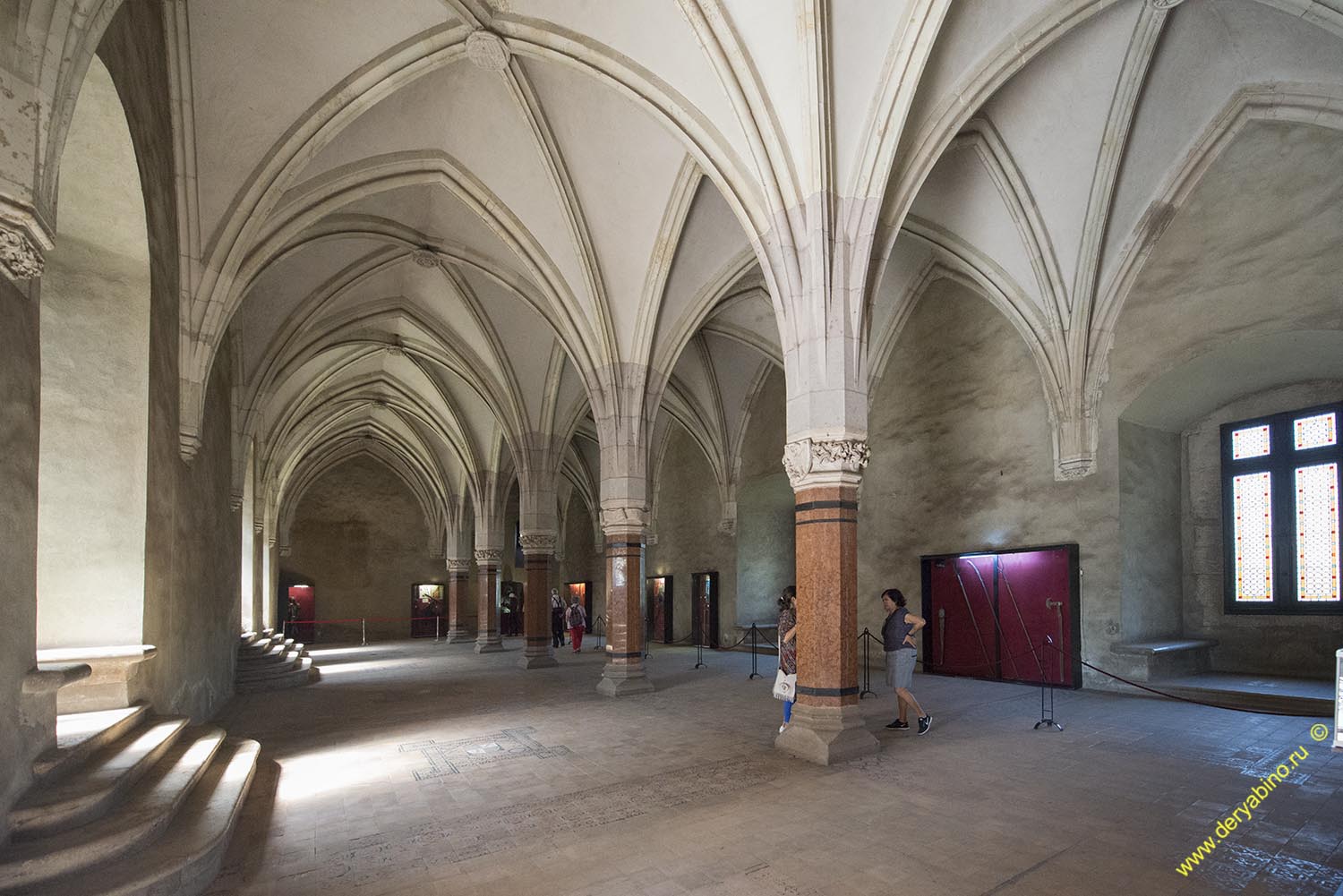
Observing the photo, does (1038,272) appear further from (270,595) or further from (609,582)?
(270,595)

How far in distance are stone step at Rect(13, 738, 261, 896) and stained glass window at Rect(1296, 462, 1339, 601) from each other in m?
12.4

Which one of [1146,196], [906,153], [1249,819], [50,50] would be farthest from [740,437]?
[50,50]

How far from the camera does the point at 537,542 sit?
48.2 ft

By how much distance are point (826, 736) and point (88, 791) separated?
5153 millimetres

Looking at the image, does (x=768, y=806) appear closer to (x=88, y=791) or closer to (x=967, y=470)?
(x=88, y=791)

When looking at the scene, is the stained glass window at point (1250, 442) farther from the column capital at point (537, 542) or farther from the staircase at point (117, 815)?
the staircase at point (117, 815)

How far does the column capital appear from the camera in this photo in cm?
1466

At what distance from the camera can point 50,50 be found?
332cm

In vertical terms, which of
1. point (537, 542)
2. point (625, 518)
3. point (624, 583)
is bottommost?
point (624, 583)

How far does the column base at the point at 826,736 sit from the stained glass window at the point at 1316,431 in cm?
806

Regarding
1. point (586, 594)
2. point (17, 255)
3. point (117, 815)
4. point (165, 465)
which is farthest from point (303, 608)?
point (17, 255)

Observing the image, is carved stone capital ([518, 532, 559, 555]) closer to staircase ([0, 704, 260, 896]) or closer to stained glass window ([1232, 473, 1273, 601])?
staircase ([0, 704, 260, 896])

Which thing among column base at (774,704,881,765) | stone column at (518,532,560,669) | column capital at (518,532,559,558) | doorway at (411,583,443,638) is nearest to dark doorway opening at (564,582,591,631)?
doorway at (411,583,443,638)

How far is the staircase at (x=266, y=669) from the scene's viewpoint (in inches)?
476
